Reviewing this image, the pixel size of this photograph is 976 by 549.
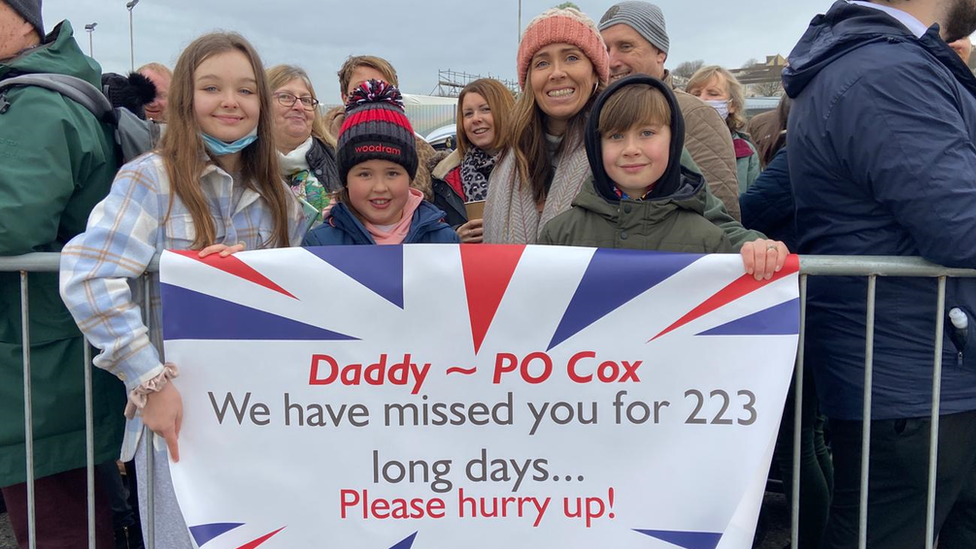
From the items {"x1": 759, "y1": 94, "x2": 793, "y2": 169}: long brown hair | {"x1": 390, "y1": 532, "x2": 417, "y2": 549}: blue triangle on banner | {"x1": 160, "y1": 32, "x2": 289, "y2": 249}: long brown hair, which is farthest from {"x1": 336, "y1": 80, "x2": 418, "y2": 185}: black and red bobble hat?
{"x1": 759, "y1": 94, "x2": 793, "y2": 169}: long brown hair

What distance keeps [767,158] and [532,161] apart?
1889 mm

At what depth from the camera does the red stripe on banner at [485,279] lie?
6.84ft

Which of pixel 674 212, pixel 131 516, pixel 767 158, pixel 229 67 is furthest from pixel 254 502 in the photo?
pixel 767 158

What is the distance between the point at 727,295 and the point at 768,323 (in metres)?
0.14

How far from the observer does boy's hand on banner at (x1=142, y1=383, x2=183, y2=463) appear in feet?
6.84

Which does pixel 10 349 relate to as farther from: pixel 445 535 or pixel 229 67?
pixel 445 535

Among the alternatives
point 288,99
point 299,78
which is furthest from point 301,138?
point 299,78

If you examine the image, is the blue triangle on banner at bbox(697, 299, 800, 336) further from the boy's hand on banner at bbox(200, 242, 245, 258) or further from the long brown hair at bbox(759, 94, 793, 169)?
the long brown hair at bbox(759, 94, 793, 169)

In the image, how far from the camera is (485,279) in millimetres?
2086


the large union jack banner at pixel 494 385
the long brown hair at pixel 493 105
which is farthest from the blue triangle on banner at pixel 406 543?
the long brown hair at pixel 493 105

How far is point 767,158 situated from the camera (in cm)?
417

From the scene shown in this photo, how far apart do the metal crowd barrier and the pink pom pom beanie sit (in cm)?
115

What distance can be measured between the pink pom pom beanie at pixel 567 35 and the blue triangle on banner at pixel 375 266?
117 cm

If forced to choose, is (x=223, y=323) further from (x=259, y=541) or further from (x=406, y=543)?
(x=406, y=543)
